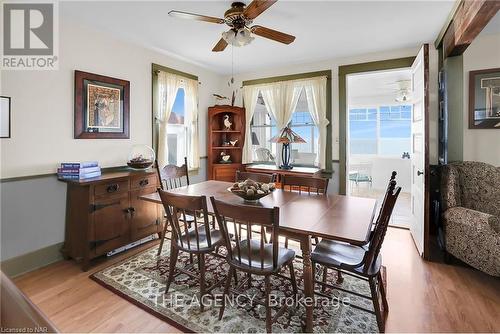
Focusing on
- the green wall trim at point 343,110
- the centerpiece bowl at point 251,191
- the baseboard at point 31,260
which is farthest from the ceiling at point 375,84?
the baseboard at point 31,260

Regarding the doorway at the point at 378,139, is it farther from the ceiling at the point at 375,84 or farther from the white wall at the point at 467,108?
the white wall at the point at 467,108

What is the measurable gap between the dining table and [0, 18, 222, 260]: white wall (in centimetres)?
A: 123

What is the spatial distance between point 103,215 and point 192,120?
2186 mm

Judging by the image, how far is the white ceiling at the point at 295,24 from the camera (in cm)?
254

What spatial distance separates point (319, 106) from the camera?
4.26 meters

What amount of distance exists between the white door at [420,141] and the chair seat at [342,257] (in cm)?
143

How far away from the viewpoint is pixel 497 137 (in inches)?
126

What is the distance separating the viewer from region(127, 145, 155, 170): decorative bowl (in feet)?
10.9

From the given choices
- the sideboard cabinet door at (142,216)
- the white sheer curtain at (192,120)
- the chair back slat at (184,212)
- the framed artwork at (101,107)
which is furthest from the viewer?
the white sheer curtain at (192,120)

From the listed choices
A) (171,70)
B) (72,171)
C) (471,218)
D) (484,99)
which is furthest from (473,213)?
(171,70)

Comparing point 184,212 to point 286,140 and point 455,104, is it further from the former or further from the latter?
point 455,104

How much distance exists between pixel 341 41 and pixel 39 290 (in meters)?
4.13

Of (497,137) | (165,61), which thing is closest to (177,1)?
(165,61)

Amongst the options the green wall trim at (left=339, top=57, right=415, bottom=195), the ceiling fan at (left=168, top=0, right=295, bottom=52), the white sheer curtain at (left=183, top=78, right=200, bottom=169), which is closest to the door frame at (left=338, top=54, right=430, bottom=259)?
the green wall trim at (left=339, top=57, right=415, bottom=195)
